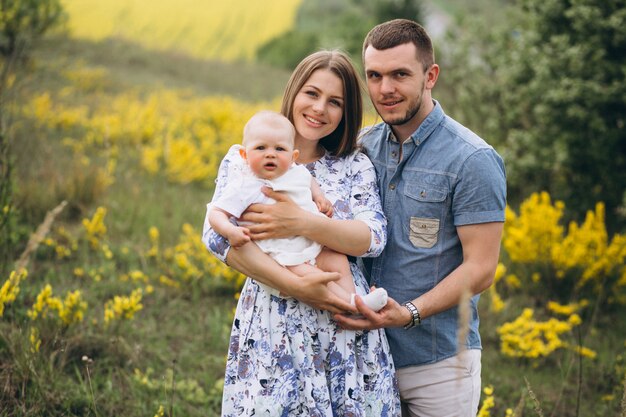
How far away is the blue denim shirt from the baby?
297 mm

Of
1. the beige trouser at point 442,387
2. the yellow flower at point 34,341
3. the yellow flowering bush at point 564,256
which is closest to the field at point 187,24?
the yellow flowering bush at point 564,256

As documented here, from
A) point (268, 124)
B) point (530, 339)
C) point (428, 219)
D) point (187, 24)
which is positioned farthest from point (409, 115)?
point (187, 24)

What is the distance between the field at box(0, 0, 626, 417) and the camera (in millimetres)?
3064

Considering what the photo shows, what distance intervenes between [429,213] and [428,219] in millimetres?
26

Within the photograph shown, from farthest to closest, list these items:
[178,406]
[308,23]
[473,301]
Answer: [308,23]
[178,406]
[473,301]

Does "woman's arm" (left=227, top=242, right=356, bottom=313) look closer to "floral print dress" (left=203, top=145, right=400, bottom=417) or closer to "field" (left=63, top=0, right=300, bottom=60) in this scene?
"floral print dress" (left=203, top=145, right=400, bottom=417)

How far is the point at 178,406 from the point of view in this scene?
315cm

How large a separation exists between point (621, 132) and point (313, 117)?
3957 millimetres

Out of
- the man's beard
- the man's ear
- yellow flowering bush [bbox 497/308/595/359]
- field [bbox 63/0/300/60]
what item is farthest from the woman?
Result: field [bbox 63/0/300/60]

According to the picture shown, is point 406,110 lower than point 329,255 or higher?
higher

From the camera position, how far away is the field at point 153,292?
3.06 meters

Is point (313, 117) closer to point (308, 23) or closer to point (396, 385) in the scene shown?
point (396, 385)

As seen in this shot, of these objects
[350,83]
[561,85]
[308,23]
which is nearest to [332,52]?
[350,83]

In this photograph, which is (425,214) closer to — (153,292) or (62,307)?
(62,307)
